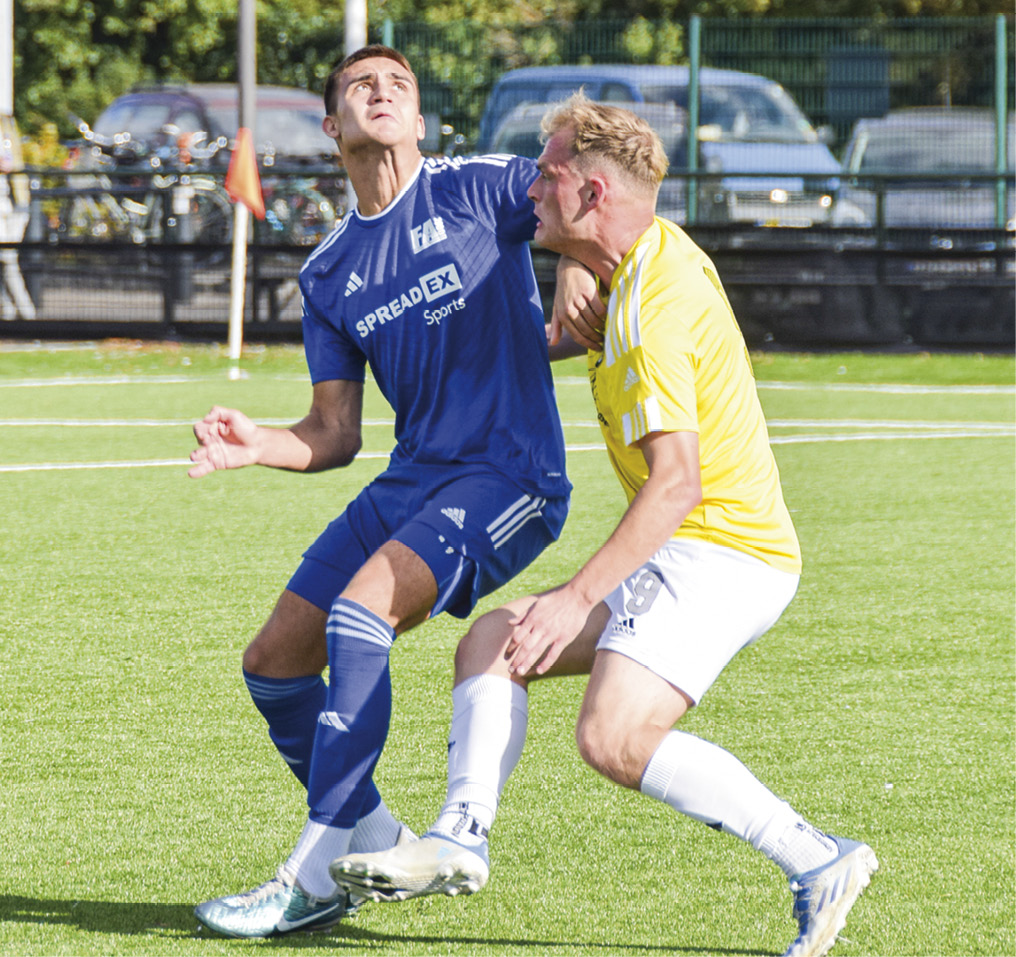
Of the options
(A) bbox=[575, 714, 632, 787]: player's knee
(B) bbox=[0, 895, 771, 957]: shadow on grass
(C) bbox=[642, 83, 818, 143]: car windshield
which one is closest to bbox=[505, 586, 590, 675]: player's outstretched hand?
(A) bbox=[575, 714, 632, 787]: player's knee

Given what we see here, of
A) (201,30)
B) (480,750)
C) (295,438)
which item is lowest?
(480,750)

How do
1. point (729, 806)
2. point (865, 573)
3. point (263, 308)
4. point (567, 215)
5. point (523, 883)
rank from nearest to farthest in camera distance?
point (729, 806)
point (567, 215)
point (523, 883)
point (865, 573)
point (263, 308)

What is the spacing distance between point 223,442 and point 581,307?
884 millimetres

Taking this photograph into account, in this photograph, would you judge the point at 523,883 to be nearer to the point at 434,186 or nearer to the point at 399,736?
the point at 399,736

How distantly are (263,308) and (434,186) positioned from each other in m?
13.4

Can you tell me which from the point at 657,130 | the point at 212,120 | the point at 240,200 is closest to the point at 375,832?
the point at 240,200

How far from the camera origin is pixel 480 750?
344 cm

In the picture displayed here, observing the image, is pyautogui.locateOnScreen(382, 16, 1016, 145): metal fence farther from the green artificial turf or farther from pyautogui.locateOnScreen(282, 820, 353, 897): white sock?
pyautogui.locateOnScreen(282, 820, 353, 897): white sock

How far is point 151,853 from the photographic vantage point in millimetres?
3904

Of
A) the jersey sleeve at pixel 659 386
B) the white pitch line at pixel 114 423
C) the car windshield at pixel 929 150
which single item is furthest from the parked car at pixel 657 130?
the jersey sleeve at pixel 659 386

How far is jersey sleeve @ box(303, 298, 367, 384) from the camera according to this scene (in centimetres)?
Result: 411

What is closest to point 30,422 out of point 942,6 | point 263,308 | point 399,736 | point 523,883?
point 263,308

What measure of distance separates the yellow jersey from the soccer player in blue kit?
0.34 m

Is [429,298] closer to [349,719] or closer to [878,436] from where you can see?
[349,719]
